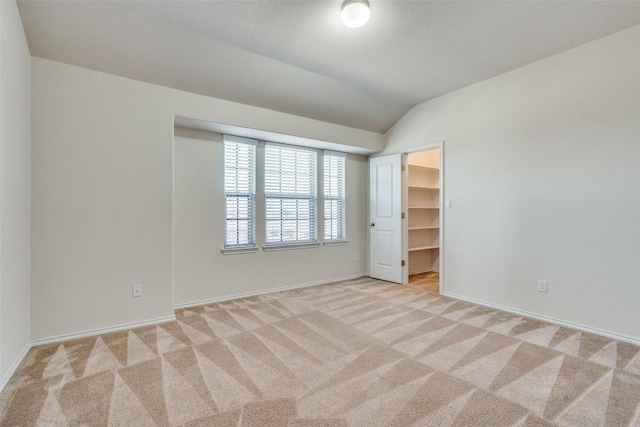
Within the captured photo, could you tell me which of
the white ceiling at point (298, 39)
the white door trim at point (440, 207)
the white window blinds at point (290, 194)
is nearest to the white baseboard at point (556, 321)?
the white door trim at point (440, 207)

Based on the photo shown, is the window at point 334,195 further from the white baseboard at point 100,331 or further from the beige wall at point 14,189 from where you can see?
the beige wall at point 14,189

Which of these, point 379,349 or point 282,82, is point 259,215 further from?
point 379,349

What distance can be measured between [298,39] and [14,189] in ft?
8.60

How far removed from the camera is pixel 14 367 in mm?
2186

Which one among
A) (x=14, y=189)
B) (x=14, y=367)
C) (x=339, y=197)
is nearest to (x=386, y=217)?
(x=339, y=197)

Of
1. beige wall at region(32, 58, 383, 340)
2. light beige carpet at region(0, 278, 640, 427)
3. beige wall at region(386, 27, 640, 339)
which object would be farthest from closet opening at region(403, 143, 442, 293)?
beige wall at region(32, 58, 383, 340)

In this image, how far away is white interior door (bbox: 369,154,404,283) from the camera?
15.9 ft

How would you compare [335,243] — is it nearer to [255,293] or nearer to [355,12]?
[255,293]

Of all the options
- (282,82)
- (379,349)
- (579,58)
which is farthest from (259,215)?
(579,58)

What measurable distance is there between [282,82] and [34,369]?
11.3 feet

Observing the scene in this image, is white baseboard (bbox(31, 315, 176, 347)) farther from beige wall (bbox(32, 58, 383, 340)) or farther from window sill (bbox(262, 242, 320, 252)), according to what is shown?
window sill (bbox(262, 242, 320, 252))

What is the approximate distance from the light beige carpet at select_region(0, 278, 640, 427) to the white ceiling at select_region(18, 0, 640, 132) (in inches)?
103

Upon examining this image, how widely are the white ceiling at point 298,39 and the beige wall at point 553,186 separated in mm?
335

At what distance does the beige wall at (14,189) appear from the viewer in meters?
2.00
